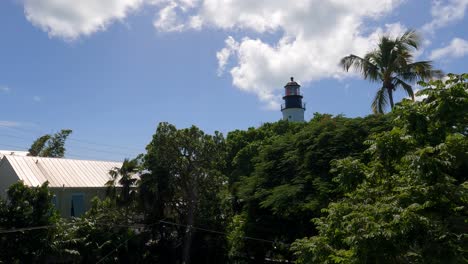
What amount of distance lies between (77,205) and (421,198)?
75.2 feet

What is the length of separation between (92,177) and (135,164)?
17.2 ft

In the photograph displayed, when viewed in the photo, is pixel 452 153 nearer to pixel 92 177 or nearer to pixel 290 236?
pixel 290 236

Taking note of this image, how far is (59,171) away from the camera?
87.4 feet

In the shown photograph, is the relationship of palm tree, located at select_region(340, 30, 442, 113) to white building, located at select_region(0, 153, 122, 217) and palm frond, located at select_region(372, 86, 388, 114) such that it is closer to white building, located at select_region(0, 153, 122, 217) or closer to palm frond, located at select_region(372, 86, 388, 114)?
palm frond, located at select_region(372, 86, 388, 114)

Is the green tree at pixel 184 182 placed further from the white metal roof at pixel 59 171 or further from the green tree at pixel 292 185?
the white metal roof at pixel 59 171

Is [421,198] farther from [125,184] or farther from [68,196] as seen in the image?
[68,196]

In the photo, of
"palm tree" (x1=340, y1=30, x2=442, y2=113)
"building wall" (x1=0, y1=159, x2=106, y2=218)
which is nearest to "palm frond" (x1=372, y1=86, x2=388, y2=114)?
"palm tree" (x1=340, y1=30, x2=442, y2=113)

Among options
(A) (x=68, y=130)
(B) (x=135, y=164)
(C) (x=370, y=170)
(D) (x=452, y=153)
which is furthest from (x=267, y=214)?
(A) (x=68, y=130)

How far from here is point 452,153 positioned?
7586mm

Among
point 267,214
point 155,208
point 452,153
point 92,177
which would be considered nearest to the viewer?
point 452,153

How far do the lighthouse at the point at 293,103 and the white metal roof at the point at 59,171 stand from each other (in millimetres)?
19398

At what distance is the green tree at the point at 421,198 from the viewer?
7.06 metres

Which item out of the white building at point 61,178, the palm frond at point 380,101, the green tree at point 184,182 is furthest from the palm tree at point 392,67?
the white building at point 61,178

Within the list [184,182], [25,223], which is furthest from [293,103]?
[25,223]
